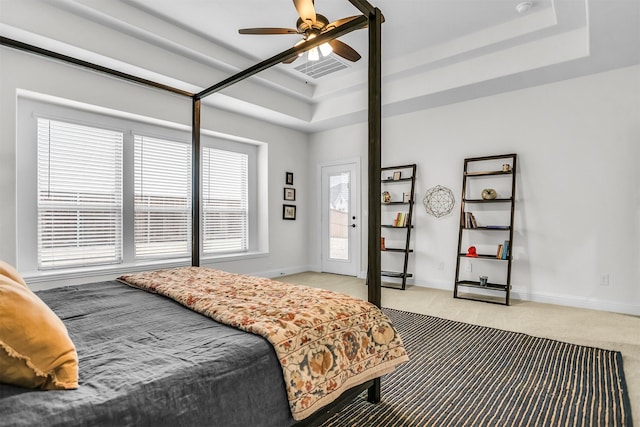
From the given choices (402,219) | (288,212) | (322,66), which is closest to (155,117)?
(322,66)

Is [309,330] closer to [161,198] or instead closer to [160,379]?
[160,379]

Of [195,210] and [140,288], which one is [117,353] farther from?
[195,210]

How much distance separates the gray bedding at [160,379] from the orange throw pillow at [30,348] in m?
0.03

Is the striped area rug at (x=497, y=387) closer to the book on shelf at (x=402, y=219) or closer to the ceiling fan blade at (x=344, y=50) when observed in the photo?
the book on shelf at (x=402, y=219)

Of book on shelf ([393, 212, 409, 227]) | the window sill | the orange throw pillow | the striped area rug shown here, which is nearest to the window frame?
the window sill

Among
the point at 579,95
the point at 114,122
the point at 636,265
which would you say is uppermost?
the point at 579,95

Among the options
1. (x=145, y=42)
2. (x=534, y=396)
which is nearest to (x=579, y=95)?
(x=534, y=396)

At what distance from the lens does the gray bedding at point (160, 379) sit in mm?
860

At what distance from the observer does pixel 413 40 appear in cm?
400

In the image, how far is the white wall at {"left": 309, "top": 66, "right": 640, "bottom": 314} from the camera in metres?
3.72

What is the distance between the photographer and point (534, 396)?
6.63 ft

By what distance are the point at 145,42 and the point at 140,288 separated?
2757 mm

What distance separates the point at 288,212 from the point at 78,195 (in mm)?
3107

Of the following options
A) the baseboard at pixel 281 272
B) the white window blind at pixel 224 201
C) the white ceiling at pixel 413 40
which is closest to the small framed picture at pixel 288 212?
the white window blind at pixel 224 201
